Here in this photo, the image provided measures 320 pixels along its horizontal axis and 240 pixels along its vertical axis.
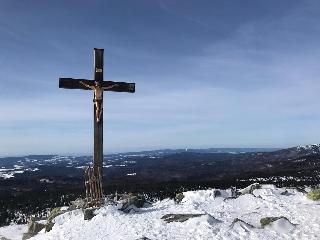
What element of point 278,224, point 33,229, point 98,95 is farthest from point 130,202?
point 278,224

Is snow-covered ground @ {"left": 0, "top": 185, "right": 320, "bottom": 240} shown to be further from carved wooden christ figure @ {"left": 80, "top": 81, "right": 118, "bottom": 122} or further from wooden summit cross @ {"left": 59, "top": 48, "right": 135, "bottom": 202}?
carved wooden christ figure @ {"left": 80, "top": 81, "right": 118, "bottom": 122}

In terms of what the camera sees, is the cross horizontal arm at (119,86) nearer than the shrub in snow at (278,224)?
No

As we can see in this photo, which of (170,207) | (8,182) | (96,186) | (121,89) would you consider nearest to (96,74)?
(121,89)

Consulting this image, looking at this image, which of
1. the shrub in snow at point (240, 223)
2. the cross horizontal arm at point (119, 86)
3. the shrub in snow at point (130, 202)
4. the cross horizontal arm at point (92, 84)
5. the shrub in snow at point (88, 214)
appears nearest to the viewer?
the shrub in snow at point (240, 223)

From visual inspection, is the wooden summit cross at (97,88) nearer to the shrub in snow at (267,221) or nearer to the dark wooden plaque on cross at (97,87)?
the dark wooden plaque on cross at (97,87)

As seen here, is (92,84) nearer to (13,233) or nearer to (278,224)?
(13,233)

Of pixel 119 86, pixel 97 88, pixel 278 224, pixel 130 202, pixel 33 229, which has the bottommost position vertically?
pixel 33 229

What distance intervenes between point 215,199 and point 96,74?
941cm

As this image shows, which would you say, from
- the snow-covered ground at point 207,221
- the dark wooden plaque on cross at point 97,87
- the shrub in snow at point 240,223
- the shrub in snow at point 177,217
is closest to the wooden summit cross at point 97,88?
the dark wooden plaque on cross at point 97,87

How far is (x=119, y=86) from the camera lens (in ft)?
76.9

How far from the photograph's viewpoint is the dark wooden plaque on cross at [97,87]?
21.9 meters

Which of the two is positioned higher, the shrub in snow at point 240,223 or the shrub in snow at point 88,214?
the shrub in snow at point 88,214

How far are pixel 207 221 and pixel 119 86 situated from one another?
9363 mm

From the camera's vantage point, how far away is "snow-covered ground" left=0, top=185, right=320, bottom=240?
1703 centimetres
